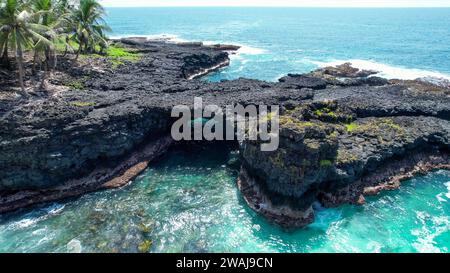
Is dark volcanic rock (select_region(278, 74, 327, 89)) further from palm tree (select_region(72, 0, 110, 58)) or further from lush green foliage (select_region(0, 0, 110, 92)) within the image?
lush green foliage (select_region(0, 0, 110, 92))

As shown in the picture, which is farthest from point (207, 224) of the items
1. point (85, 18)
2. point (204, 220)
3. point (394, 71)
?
point (394, 71)

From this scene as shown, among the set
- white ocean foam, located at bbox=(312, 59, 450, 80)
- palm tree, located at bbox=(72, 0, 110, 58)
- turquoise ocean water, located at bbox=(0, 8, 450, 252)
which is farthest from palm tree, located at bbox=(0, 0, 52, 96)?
white ocean foam, located at bbox=(312, 59, 450, 80)

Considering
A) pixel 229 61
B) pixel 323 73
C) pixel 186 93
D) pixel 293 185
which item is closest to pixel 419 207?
pixel 293 185

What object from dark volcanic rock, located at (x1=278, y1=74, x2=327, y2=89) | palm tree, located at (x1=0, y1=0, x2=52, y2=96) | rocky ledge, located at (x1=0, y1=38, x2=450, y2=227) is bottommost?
rocky ledge, located at (x1=0, y1=38, x2=450, y2=227)

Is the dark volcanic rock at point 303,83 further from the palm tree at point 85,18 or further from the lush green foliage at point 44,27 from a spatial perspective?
the lush green foliage at point 44,27

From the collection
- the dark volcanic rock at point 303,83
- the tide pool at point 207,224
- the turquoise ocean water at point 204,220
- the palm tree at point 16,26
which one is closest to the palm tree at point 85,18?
the palm tree at point 16,26
